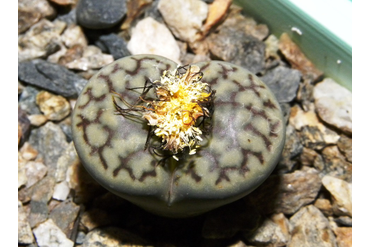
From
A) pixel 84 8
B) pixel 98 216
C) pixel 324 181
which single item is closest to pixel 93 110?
pixel 98 216

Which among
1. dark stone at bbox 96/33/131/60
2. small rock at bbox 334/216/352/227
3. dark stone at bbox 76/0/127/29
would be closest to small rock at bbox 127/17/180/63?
dark stone at bbox 96/33/131/60

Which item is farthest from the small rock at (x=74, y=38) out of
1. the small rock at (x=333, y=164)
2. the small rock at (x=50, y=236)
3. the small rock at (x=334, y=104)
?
the small rock at (x=333, y=164)

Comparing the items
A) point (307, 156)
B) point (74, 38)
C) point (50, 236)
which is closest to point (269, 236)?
point (307, 156)

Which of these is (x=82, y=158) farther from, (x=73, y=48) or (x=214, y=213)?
(x=73, y=48)

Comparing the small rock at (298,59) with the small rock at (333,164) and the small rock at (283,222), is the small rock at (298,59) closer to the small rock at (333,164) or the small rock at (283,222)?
the small rock at (333,164)

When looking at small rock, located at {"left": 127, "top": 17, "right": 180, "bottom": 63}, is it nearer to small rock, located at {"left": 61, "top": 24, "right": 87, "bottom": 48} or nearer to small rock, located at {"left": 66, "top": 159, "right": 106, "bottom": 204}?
small rock, located at {"left": 61, "top": 24, "right": 87, "bottom": 48}

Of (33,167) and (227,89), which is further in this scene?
(33,167)
